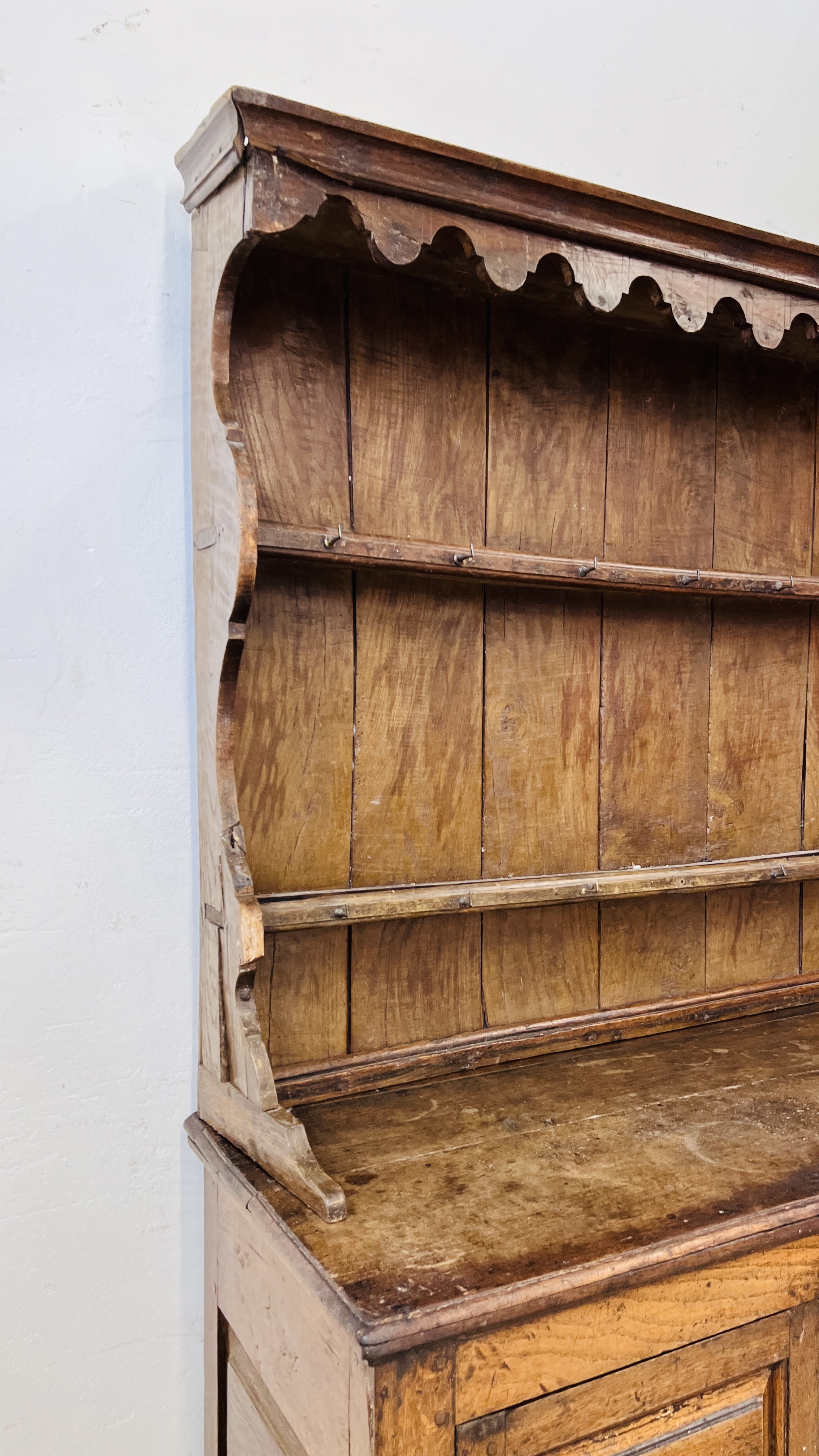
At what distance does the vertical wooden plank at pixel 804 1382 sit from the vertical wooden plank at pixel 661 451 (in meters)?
0.92

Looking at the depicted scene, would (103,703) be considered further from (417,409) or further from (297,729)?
(417,409)

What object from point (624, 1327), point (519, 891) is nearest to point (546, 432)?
point (519, 891)

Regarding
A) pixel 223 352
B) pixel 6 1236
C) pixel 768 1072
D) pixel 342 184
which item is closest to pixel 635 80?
pixel 342 184

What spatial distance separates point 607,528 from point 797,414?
0.41 m

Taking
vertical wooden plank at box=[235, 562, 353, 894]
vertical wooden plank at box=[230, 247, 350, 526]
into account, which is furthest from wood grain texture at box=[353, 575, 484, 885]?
vertical wooden plank at box=[230, 247, 350, 526]

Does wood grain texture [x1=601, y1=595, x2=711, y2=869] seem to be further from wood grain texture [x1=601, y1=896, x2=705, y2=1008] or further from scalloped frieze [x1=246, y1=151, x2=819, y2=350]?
scalloped frieze [x1=246, y1=151, x2=819, y2=350]

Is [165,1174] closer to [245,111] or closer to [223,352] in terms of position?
[223,352]

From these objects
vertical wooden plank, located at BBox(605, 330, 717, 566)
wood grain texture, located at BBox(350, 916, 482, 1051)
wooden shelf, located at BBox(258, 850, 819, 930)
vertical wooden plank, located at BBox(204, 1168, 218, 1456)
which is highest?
vertical wooden plank, located at BBox(605, 330, 717, 566)

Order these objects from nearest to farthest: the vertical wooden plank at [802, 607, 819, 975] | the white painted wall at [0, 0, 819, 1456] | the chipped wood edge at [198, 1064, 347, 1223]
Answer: the chipped wood edge at [198, 1064, 347, 1223] → the white painted wall at [0, 0, 819, 1456] → the vertical wooden plank at [802, 607, 819, 975]

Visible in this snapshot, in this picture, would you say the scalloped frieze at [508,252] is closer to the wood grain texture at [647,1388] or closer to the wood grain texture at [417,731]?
the wood grain texture at [417,731]

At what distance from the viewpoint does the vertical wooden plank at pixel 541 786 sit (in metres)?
1.28

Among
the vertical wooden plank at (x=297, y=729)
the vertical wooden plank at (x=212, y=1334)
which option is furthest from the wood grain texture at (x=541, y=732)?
the vertical wooden plank at (x=212, y=1334)

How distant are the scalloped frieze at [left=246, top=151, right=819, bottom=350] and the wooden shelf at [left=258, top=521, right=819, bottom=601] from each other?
288mm

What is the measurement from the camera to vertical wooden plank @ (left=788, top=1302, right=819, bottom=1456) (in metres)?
0.94
